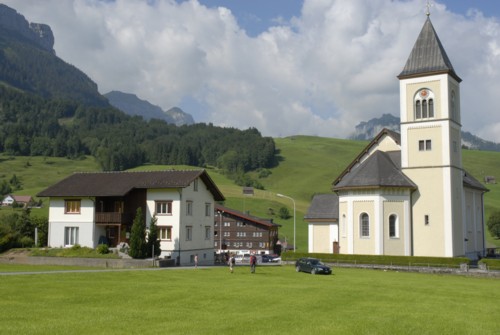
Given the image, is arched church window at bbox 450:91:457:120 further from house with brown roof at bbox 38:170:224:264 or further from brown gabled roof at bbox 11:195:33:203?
brown gabled roof at bbox 11:195:33:203

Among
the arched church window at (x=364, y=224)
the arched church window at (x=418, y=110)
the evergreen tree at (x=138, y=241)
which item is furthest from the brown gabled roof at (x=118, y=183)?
the arched church window at (x=418, y=110)

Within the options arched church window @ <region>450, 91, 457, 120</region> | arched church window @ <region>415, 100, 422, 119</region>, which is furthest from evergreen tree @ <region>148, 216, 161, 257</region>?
arched church window @ <region>450, 91, 457, 120</region>

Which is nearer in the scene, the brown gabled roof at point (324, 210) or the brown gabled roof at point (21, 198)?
the brown gabled roof at point (324, 210)

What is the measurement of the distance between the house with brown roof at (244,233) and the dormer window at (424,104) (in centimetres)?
5511

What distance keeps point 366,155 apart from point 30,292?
47.6m

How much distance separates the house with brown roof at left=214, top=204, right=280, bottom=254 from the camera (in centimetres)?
10856

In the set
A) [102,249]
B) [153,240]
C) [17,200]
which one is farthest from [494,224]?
[17,200]

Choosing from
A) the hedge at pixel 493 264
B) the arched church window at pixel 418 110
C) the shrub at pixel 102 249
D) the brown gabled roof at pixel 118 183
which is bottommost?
the hedge at pixel 493 264

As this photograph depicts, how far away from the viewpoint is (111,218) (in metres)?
57.1

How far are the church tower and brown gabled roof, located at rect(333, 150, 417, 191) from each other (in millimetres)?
1280

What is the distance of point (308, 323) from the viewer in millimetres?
19922

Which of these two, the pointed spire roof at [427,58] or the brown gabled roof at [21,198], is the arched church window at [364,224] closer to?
the pointed spire roof at [427,58]

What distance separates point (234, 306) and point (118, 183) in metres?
38.5

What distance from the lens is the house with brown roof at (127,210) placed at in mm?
56938
